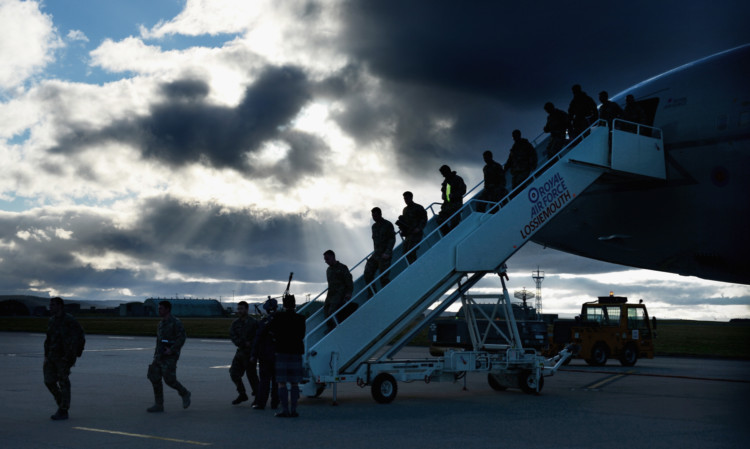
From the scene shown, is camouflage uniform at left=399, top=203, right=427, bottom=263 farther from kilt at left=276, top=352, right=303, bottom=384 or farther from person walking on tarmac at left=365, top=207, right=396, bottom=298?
kilt at left=276, top=352, right=303, bottom=384

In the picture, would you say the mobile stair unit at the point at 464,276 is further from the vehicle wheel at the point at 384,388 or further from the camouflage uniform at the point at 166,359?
the camouflage uniform at the point at 166,359

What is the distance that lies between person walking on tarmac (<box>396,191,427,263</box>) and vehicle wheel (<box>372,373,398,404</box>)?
277 cm

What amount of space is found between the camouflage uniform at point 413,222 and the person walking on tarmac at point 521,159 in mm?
2360

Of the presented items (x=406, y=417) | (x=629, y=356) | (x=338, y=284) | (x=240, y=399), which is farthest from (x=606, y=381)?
(x=240, y=399)

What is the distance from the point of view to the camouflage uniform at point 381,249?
48.7 feet

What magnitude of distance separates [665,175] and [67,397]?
481 inches

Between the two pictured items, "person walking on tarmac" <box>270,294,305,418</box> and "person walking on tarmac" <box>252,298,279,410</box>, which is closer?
"person walking on tarmac" <box>270,294,305,418</box>

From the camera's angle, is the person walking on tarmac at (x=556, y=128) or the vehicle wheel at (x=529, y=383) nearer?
the vehicle wheel at (x=529, y=383)

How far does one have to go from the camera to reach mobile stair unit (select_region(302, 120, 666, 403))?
1380 cm

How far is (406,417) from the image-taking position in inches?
471

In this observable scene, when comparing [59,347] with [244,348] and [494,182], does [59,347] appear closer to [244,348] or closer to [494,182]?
[244,348]

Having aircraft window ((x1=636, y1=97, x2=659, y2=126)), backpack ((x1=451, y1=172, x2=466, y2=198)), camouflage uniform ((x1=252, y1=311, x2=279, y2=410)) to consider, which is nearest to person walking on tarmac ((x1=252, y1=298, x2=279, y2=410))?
camouflage uniform ((x1=252, y1=311, x2=279, y2=410))

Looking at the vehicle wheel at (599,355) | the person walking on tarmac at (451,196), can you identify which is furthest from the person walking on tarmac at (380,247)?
the vehicle wheel at (599,355)

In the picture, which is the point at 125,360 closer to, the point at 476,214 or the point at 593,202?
the point at 476,214
